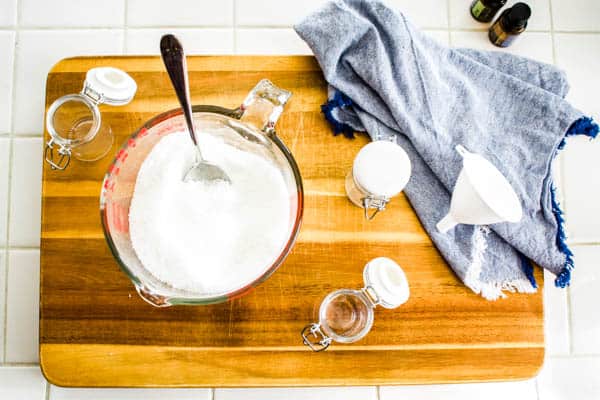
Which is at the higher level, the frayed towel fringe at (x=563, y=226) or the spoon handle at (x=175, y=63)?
the spoon handle at (x=175, y=63)

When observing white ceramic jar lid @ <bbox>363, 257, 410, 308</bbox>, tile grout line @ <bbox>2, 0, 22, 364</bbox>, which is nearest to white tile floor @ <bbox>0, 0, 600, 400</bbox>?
tile grout line @ <bbox>2, 0, 22, 364</bbox>

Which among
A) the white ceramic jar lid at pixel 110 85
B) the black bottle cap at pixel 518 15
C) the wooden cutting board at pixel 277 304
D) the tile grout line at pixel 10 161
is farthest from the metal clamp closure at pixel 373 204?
the tile grout line at pixel 10 161

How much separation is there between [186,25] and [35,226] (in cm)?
50

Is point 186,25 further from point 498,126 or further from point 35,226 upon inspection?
point 498,126

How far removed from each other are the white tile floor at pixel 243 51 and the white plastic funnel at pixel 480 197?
0.42 m

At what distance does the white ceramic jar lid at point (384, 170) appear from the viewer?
0.62 m

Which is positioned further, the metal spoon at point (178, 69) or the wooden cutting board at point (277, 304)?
the wooden cutting board at point (277, 304)

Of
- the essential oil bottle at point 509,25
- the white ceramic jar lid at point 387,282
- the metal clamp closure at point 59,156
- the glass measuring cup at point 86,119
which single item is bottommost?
the white ceramic jar lid at point 387,282

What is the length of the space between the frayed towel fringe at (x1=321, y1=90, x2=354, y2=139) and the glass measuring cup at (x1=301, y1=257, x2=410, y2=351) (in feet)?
0.63

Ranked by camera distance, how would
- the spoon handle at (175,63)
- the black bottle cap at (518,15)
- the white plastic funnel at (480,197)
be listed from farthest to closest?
the black bottle cap at (518,15)
the white plastic funnel at (480,197)
the spoon handle at (175,63)

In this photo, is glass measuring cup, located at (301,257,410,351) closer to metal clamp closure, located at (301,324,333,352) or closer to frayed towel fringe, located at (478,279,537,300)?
metal clamp closure, located at (301,324,333,352)

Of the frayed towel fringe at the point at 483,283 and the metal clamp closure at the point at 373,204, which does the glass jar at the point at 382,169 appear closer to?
the metal clamp closure at the point at 373,204

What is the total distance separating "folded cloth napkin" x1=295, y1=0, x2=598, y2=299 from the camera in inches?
27.5

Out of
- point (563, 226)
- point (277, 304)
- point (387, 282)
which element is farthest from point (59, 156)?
point (563, 226)
